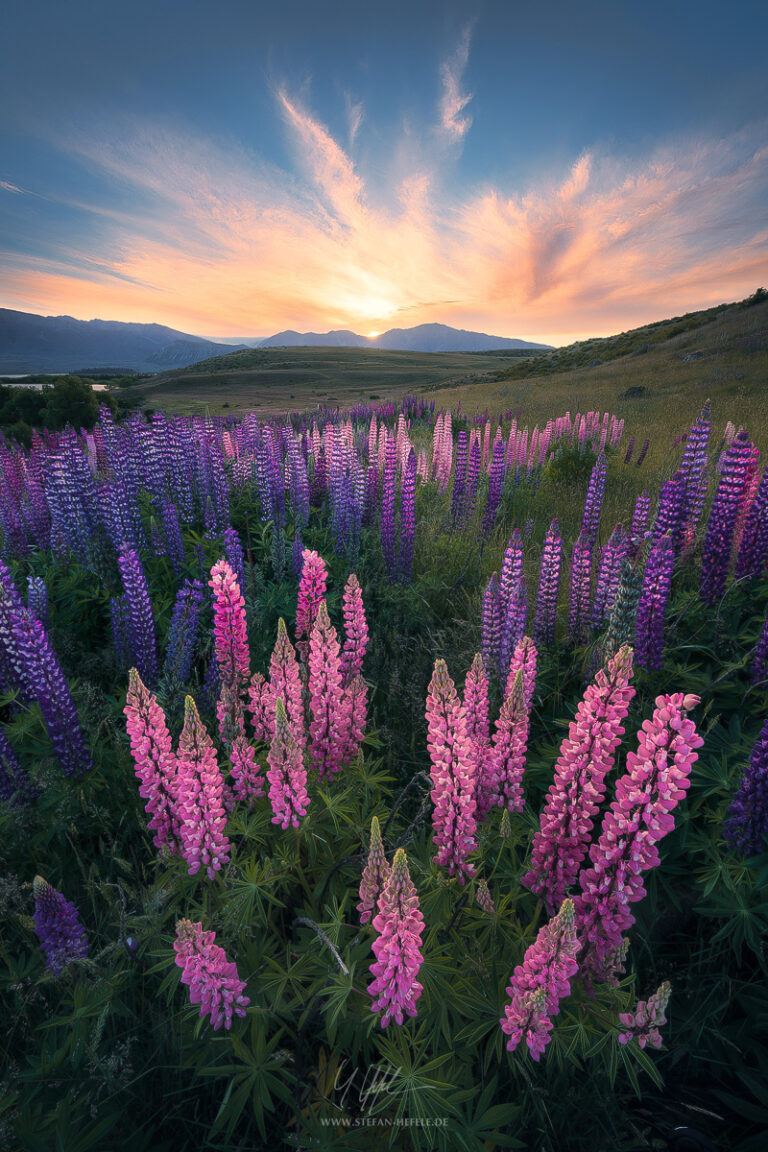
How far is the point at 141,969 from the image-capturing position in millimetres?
2418

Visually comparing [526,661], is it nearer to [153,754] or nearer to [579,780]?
[579,780]

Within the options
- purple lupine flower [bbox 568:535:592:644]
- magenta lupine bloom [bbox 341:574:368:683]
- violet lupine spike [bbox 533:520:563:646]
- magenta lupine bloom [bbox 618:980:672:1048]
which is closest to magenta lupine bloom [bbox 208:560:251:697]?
magenta lupine bloom [bbox 341:574:368:683]

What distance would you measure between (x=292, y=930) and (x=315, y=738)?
2.89 feet

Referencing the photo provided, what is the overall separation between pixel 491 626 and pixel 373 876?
219 centimetres

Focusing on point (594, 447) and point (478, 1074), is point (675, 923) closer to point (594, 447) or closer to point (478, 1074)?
point (478, 1074)

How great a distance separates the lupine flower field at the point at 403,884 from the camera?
5.57 ft

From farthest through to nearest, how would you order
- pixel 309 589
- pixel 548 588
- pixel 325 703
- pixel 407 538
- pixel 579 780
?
1. pixel 407 538
2. pixel 548 588
3. pixel 309 589
4. pixel 325 703
5. pixel 579 780

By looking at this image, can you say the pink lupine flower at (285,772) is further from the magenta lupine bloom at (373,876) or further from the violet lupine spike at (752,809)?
the violet lupine spike at (752,809)

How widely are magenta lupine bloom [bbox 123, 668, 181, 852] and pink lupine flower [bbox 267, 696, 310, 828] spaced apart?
0.48m

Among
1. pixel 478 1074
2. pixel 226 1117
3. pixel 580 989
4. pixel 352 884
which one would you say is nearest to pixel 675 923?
pixel 580 989

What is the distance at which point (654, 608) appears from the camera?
3.33 meters

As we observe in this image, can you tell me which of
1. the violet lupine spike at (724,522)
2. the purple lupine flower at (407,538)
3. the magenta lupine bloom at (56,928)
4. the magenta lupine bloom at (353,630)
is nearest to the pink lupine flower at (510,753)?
the magenta lupine bloom at (353,630)

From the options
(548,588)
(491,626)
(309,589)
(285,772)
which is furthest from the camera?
(548,588)

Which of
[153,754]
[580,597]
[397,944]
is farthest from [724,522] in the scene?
[153,754]
